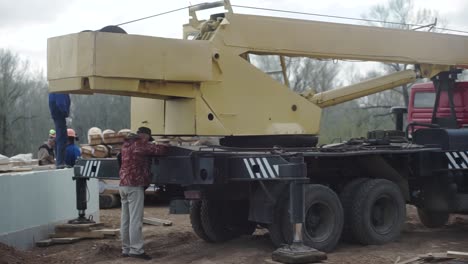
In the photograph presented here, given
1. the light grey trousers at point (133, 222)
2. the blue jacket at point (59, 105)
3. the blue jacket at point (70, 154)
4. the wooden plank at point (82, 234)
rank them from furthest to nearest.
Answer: the blue jacket at point (70, 154) < the blue jacket at point (59, 105) < the wooden plank at point (82, 234) < the light grey trousers at point (133, 222)

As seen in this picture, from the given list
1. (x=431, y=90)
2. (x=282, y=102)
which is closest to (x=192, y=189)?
(x=282, y=102)

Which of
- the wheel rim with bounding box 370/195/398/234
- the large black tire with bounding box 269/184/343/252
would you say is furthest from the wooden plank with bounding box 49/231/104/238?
the wheel rim with bounding box 370/195/398/234

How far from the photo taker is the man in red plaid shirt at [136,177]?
952 cm

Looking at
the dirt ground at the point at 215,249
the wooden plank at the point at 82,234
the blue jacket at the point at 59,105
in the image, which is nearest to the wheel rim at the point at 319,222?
the dirt ground at the point at 215,249

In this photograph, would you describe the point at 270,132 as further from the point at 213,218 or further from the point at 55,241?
the point at 55,241

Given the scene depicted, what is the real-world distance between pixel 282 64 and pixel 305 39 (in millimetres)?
481

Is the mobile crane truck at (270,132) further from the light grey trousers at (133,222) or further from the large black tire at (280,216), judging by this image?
the light grey trousers at (133,222)

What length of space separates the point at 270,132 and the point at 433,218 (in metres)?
3.92

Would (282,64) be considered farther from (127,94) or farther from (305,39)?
(127,94)

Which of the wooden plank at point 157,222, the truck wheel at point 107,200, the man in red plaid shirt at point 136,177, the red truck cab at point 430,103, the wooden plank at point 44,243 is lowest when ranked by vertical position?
the wooden plank at point 44,243

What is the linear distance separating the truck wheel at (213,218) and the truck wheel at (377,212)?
6.38 feet

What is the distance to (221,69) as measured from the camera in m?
9.67

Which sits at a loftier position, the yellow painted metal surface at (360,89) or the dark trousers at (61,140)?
the yellow painted metal surface at (360,89)

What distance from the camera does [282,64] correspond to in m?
10.4
